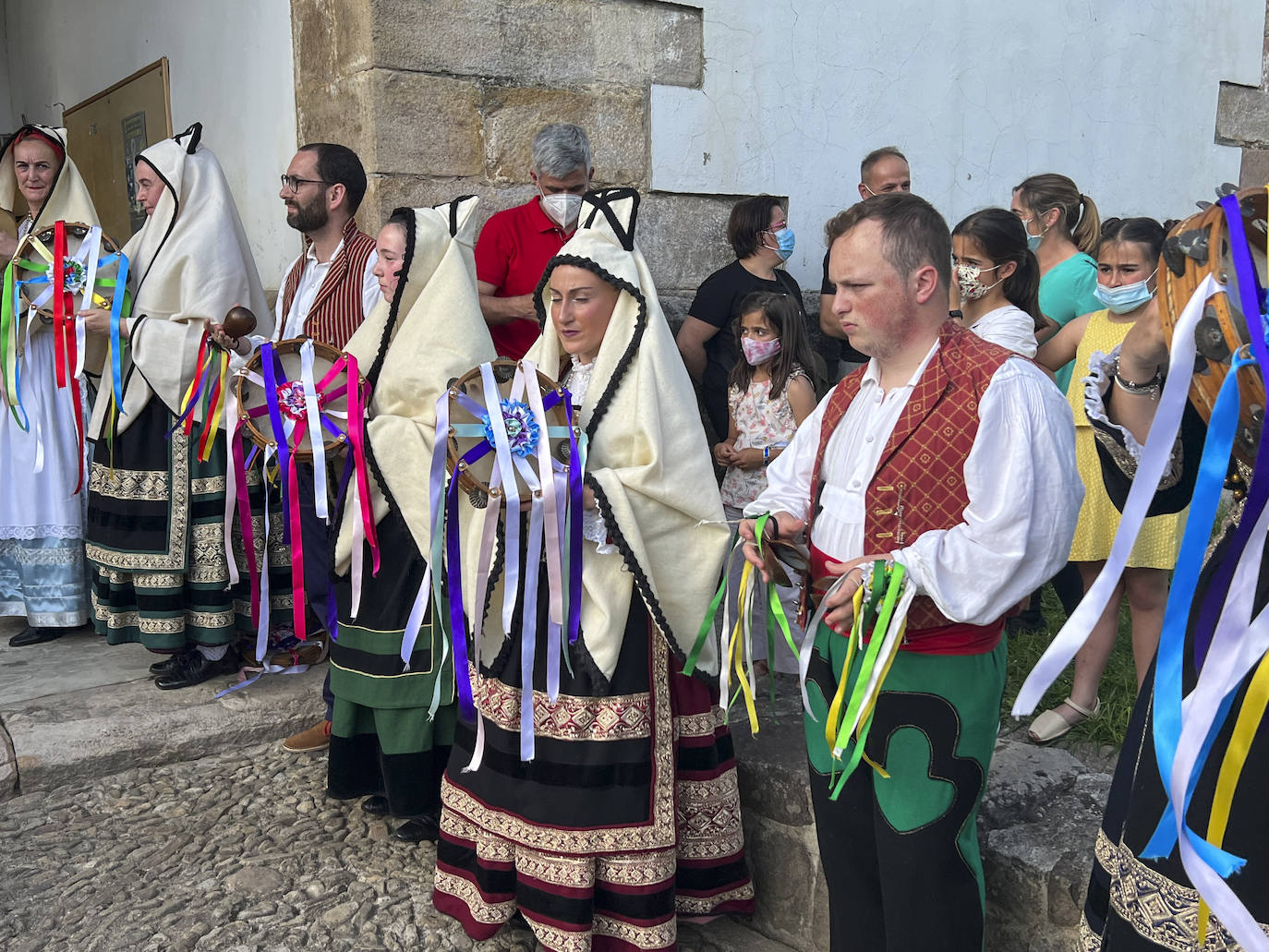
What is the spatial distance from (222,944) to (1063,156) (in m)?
5.67

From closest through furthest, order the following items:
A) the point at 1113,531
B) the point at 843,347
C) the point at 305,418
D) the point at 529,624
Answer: the point at 529,624 < the point at 305,418 < the point at 1113,531 < the point at 843,347

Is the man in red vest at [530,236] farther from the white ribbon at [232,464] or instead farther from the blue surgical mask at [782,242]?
the white ribbon at [232,464]

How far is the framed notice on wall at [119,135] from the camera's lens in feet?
21.6

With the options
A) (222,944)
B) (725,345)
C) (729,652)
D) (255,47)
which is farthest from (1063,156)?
(222,944)

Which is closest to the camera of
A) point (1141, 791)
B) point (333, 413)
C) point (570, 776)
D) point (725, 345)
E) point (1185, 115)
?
point (1141, 791)

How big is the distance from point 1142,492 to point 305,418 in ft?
8.11

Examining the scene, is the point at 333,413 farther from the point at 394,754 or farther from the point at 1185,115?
the point at 1185,115

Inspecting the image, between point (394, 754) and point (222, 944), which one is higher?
point (394, 754)

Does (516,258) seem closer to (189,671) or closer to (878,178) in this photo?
(878,178)

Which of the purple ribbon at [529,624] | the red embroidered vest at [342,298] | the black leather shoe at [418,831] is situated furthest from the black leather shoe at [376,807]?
the red embroidered vest at [342,298]

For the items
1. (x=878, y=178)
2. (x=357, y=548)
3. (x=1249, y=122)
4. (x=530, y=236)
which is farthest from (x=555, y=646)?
(x=1249, y=122)

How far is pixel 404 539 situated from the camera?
11.0 feet

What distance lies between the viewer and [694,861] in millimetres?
2957

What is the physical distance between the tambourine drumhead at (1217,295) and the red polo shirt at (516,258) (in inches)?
117
